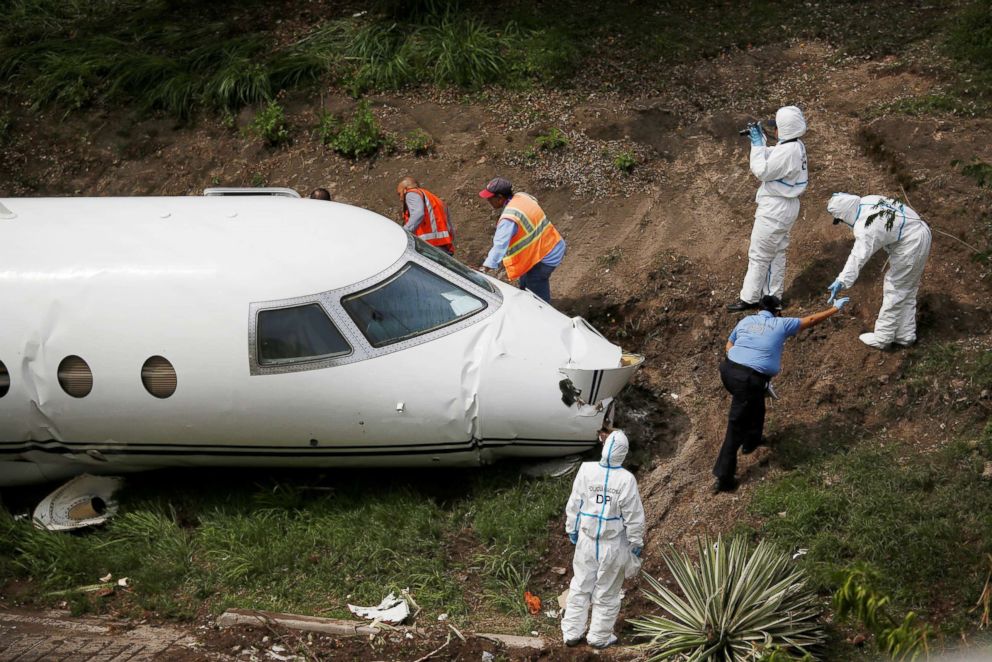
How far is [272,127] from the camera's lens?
17.4 m

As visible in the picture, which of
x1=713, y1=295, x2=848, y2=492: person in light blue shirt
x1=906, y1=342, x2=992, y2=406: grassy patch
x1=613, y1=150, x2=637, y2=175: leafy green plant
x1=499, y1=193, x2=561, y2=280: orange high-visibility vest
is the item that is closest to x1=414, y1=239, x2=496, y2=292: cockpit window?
x1=499, y1=193, x2=561, y2=280: orange high-visibility vest

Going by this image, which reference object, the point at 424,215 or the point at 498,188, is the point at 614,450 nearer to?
the point at 498,188

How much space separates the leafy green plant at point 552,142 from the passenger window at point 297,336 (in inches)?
265

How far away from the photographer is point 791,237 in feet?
46.1

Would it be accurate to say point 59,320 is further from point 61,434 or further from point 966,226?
point 966,226

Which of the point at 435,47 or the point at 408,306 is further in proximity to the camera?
the point at 435,47

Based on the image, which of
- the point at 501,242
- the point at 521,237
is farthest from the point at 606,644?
the point at 521,237

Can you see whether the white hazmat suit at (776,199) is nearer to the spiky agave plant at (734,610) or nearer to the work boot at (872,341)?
the work boot at (872,341)

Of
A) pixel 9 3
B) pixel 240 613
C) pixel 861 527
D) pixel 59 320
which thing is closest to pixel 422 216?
pixel 59 320

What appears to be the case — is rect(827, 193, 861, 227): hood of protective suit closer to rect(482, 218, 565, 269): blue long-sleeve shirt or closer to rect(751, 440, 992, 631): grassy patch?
rect(751, 440, 992, 631): grassy patch

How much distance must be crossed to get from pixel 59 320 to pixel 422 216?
441 cm

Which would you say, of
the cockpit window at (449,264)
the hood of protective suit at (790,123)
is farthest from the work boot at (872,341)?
the cockpit window at (449,264)

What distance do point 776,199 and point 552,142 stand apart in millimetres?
4652

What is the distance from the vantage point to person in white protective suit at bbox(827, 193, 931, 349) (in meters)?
11.3
